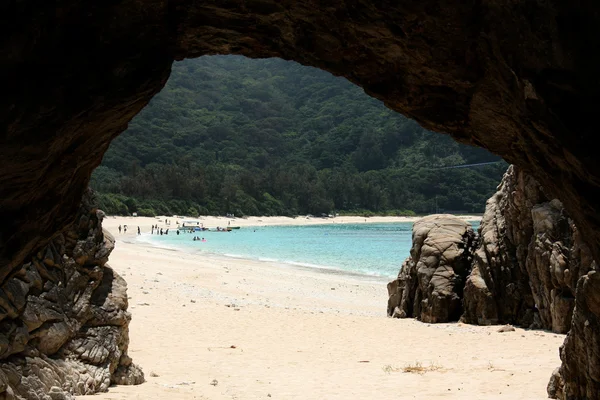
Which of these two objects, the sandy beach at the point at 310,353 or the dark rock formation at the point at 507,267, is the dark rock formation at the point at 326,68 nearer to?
the sandy beach at the point at 310,353

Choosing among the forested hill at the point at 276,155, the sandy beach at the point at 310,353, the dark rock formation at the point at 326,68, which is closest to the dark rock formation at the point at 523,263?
the sandy beach at the point at 310,353

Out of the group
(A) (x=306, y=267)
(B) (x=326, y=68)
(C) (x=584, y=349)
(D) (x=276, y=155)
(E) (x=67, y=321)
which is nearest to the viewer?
(B) (x=326, y=68)

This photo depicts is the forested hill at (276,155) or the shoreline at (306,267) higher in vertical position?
the forested hill at (276,155)

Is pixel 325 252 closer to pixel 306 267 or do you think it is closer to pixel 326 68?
pixel 306 267

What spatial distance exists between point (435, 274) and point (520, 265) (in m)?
2.39

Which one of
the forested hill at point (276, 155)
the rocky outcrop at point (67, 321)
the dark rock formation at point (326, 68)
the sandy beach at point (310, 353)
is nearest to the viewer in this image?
the dark rock formation at point (326, 68)

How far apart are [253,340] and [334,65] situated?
29.2ft

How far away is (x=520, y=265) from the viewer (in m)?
14.4

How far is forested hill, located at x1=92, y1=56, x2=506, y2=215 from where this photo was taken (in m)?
96.2

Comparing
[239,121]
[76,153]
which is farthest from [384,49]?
[239,121]

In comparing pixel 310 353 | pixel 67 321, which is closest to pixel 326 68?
pixel 67 321

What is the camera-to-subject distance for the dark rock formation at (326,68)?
3.33 m

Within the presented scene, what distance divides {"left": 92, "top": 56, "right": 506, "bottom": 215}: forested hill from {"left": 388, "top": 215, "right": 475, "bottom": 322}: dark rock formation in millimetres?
58909

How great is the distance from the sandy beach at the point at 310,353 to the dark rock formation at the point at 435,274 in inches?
30.4
